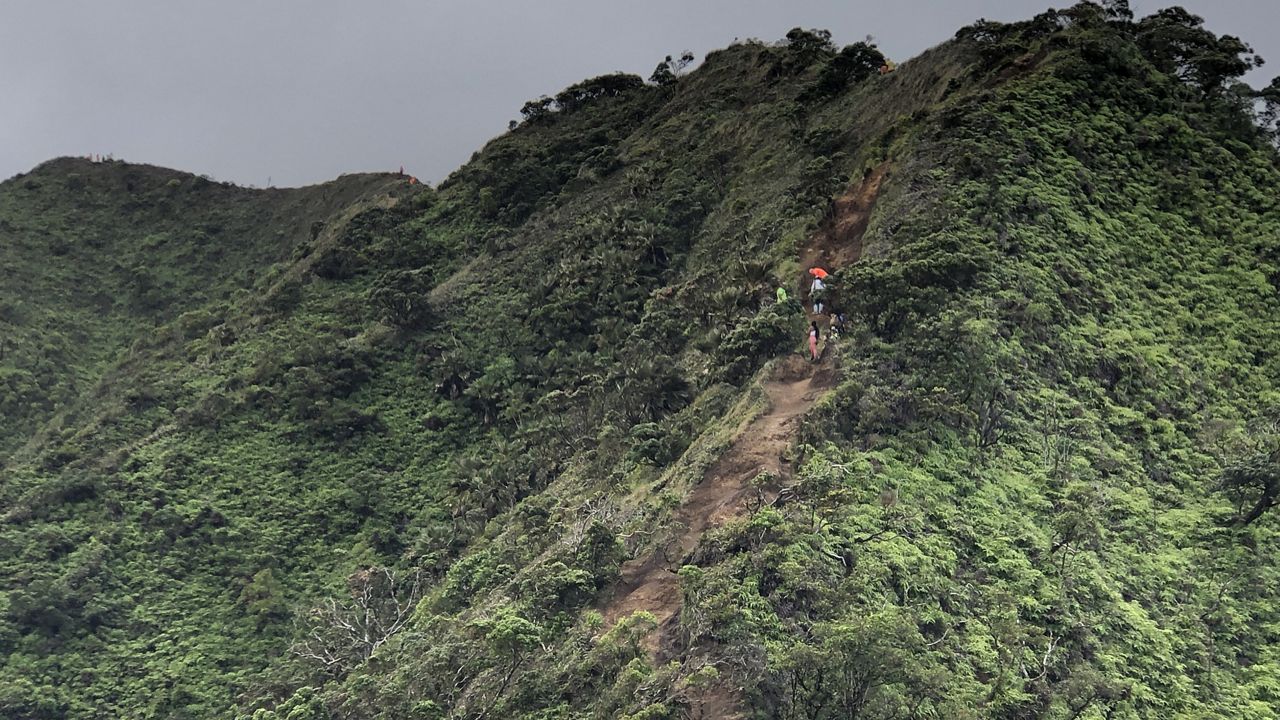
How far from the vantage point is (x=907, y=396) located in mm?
19234

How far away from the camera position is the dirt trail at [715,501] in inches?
692

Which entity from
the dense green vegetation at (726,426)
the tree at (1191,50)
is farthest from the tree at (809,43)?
the tree at (1191,50)

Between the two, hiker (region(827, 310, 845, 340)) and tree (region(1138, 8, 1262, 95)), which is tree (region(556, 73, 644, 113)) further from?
hiker (region(827, 310, 845, 340))

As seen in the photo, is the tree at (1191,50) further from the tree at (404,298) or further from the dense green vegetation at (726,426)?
the tree at (404,298)

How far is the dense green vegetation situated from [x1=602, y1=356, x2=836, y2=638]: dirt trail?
41 centimetres

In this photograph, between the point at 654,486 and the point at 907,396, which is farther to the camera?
the point at 654,486

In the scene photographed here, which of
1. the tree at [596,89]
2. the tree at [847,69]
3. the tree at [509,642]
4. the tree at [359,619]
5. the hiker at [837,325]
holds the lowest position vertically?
the tree at [359,619]

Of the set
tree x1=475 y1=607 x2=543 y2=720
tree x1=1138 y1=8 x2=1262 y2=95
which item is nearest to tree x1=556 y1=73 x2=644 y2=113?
tree x1=1138 y1=8 x2=1262 y2=95

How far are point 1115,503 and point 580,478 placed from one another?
1201cm

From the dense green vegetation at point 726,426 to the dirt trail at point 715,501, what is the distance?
41 centimetres

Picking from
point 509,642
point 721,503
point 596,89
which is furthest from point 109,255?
point 721,503

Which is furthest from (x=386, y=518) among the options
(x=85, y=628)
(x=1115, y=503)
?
(x=1115, y=503)

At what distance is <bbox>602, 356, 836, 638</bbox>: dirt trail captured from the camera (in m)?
17.6

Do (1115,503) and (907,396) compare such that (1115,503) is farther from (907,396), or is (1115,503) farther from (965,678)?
(965,678)
